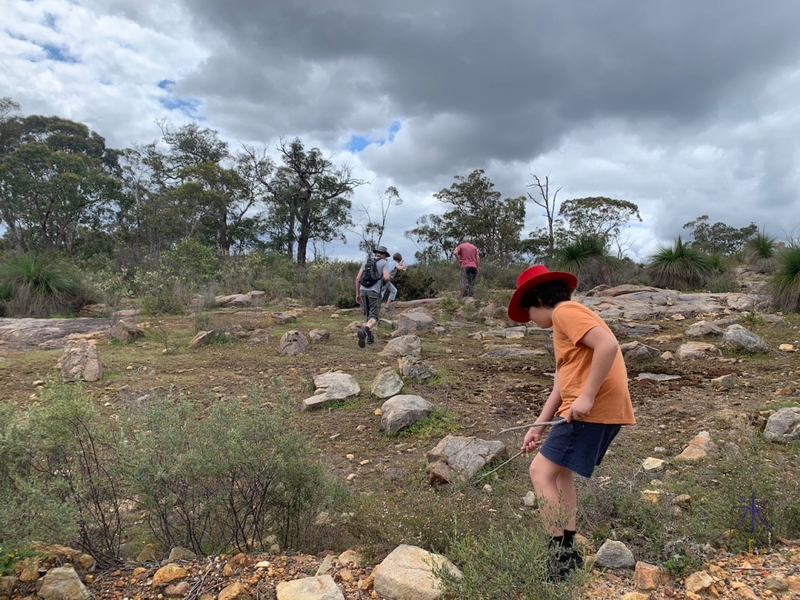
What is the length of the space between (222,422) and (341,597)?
3.10ft

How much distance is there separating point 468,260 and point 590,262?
519 cm

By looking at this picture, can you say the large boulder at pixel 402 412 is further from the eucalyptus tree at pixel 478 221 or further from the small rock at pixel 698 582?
the eucalyptus tree at pixel 478 221

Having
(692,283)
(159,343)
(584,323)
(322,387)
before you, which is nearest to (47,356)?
(159,343)

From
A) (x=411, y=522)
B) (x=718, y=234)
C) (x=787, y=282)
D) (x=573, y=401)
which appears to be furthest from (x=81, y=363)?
(x=718, y=234)

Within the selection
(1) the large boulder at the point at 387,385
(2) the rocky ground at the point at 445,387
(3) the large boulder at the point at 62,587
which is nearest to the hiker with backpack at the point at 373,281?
(2) the rocky ground at the point at 445,387

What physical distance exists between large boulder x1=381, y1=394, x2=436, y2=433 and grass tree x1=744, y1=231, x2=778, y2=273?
647 inches

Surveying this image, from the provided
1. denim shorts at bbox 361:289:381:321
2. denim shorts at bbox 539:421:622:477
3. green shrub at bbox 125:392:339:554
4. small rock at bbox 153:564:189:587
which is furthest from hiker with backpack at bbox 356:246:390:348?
small rock at bbox 153:564:189:587

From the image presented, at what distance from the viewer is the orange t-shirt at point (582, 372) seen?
2.11 meters

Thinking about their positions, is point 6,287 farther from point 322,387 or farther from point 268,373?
point 322,387

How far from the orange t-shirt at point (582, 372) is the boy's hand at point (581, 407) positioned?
57 millimetres

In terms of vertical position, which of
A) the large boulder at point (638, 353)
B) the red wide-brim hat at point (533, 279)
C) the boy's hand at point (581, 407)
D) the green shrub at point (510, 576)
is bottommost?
the green shrub at point (510, 576)

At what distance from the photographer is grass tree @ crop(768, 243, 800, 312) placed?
8891 mm

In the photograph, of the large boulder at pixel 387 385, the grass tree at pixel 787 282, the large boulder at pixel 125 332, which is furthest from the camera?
the grass tree at pixel 787 282

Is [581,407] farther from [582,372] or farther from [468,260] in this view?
[468,260]
